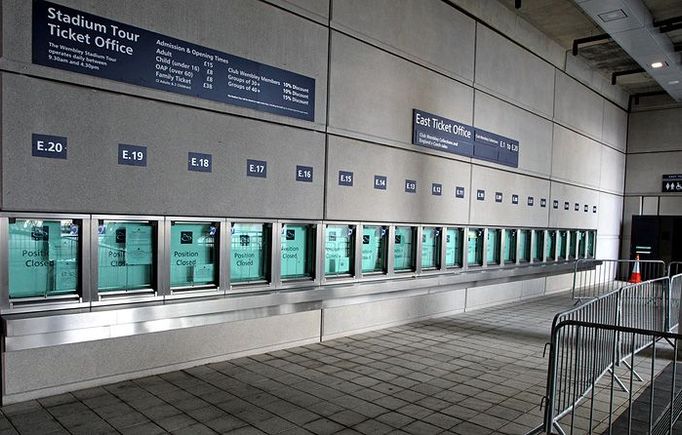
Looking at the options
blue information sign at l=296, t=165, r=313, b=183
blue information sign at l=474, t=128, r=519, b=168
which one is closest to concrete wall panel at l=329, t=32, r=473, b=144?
blue information sign at l=296, t=165, r=313, b=183

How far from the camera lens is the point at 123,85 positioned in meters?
4.50

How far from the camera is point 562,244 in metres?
13.1

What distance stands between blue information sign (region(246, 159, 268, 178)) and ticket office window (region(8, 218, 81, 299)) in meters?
1.85

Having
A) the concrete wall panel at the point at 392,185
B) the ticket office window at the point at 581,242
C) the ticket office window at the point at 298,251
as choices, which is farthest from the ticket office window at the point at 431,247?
the ticket office window at the point at 581,242

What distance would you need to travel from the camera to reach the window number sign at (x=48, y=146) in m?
4.04

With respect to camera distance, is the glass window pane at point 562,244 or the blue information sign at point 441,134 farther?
the glass window pane at point 562,244

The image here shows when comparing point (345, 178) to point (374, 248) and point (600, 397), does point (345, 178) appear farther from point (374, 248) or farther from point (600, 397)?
point (600, 397)

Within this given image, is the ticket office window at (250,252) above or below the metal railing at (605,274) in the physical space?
above

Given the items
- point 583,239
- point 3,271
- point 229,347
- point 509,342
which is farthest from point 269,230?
point 583,239

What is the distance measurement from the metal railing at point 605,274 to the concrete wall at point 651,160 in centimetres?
68

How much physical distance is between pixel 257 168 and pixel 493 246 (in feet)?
20.3

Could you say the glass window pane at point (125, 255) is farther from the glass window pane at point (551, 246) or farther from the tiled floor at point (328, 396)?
the glass window pane at point (551, 246)

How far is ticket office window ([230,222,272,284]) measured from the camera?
5580 millimetres

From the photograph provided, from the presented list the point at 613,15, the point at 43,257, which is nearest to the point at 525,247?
the point at 613,15
